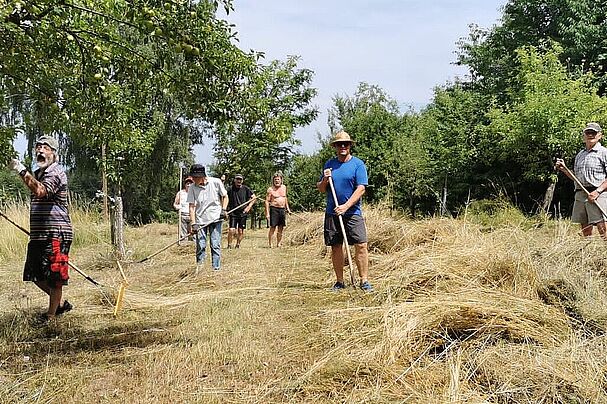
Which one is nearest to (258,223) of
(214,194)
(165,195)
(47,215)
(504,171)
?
(165,195)

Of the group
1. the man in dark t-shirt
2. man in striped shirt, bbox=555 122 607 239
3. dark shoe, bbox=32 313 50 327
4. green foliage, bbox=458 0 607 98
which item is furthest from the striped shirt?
green foliage, bbox=458 0 607 98

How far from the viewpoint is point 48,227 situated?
4.77 meters

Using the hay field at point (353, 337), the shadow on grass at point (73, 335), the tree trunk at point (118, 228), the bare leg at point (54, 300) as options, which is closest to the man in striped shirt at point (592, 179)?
the hay field at point (353, 337)

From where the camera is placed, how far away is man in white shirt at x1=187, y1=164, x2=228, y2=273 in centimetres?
748

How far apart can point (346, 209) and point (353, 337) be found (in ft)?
6.58

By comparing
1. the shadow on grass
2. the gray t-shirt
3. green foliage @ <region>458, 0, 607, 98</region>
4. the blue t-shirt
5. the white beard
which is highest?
green foliage @ <region>458, 0, 607, 98</region>

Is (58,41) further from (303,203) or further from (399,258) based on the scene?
(303,203)

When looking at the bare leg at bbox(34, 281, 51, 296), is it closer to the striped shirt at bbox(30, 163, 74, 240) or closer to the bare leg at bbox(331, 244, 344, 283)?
the striped shirt at bbox(30, 163, 74, 240)

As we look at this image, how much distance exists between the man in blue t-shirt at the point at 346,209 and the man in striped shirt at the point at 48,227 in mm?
2575

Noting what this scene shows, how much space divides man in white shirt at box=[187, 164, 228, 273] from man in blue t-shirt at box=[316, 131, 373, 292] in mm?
1996

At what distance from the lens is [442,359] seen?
3.59 m

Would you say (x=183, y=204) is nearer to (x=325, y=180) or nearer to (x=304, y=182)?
(x=325, y=180)

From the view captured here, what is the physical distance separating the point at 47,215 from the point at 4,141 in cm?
69

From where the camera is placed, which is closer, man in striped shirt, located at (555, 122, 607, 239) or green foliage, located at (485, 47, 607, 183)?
man in striped shirt, located at (555, 122, 607, 239)
